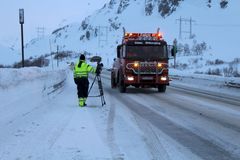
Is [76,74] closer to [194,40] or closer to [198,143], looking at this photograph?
[198,143]

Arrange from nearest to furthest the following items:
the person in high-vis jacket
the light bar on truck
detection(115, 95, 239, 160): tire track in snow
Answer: detection(115, 95, 239, 160): tire track in snow → the person in high-vis jacket → the light bar on truck

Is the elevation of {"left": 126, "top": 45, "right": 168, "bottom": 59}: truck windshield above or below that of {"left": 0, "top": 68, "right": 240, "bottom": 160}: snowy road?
above

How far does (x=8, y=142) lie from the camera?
981cm

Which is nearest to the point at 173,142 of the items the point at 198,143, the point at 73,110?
the point at 198,143

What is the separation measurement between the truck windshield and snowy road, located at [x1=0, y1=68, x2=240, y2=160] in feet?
21.6

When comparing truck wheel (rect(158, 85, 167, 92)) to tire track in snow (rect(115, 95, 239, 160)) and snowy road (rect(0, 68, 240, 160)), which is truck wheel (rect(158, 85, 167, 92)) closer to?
snowy road (rect(0, 68, 240, 160))

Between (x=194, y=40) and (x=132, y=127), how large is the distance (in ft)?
437

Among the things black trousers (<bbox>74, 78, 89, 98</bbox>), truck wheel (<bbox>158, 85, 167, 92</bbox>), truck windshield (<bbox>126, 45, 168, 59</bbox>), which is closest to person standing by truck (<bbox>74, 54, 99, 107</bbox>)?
black trousers (<bbox>74, 78, 89, 98</bbox>)

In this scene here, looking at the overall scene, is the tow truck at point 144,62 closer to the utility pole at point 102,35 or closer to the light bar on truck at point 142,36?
the light bar on truck at point 142,36

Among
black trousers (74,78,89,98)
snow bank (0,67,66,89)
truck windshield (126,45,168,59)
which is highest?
truck windshield (126,45,168,59)

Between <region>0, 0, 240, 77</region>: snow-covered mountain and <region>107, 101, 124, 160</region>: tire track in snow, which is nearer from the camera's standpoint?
<region>107, 101, 124, 160</region>: tire track in snow

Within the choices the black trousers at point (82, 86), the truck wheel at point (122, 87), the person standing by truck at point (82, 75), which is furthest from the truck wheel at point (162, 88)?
the black trousers at point (82, 86)

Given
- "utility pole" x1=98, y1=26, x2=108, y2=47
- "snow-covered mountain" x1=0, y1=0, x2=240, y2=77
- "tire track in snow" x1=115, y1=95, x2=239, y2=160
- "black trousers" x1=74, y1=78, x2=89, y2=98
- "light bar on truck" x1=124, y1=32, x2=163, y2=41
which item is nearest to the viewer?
"tire track in snow" x1=115, y1=95, x2=239, y2=160

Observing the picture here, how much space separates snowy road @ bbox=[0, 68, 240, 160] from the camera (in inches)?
349
